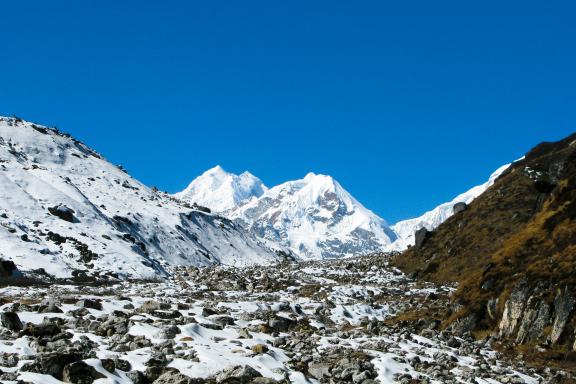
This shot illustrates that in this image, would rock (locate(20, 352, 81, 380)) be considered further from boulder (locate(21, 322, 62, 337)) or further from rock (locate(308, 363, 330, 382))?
rock (locate(308, 363, 330, 382))

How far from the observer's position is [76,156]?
164 metres

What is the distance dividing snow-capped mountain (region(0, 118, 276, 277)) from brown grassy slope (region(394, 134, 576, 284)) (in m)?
51.7

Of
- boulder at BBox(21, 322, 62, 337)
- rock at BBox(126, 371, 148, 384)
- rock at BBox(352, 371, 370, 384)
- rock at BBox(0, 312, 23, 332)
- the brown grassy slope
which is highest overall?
the brown grassy slope

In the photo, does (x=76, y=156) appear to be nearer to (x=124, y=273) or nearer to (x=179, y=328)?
(x=124, y=273)

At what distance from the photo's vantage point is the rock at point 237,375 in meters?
20.7

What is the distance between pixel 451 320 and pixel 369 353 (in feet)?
66.8

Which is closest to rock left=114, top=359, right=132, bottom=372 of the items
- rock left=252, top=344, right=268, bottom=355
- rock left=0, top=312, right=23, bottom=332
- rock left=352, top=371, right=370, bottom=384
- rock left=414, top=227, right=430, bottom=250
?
rock left=252, top=344, right=268, bottom=355

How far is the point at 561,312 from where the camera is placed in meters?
37.4

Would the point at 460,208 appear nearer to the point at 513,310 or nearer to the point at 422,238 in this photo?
the point at 422,238

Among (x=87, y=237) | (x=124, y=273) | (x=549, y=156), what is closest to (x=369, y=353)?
(x=124, y=273)

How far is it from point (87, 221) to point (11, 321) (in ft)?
293

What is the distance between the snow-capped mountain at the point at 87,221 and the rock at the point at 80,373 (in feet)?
210

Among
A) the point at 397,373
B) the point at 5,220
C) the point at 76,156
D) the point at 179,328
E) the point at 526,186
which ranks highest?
the point at 76,156

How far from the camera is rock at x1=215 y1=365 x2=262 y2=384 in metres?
20.7
